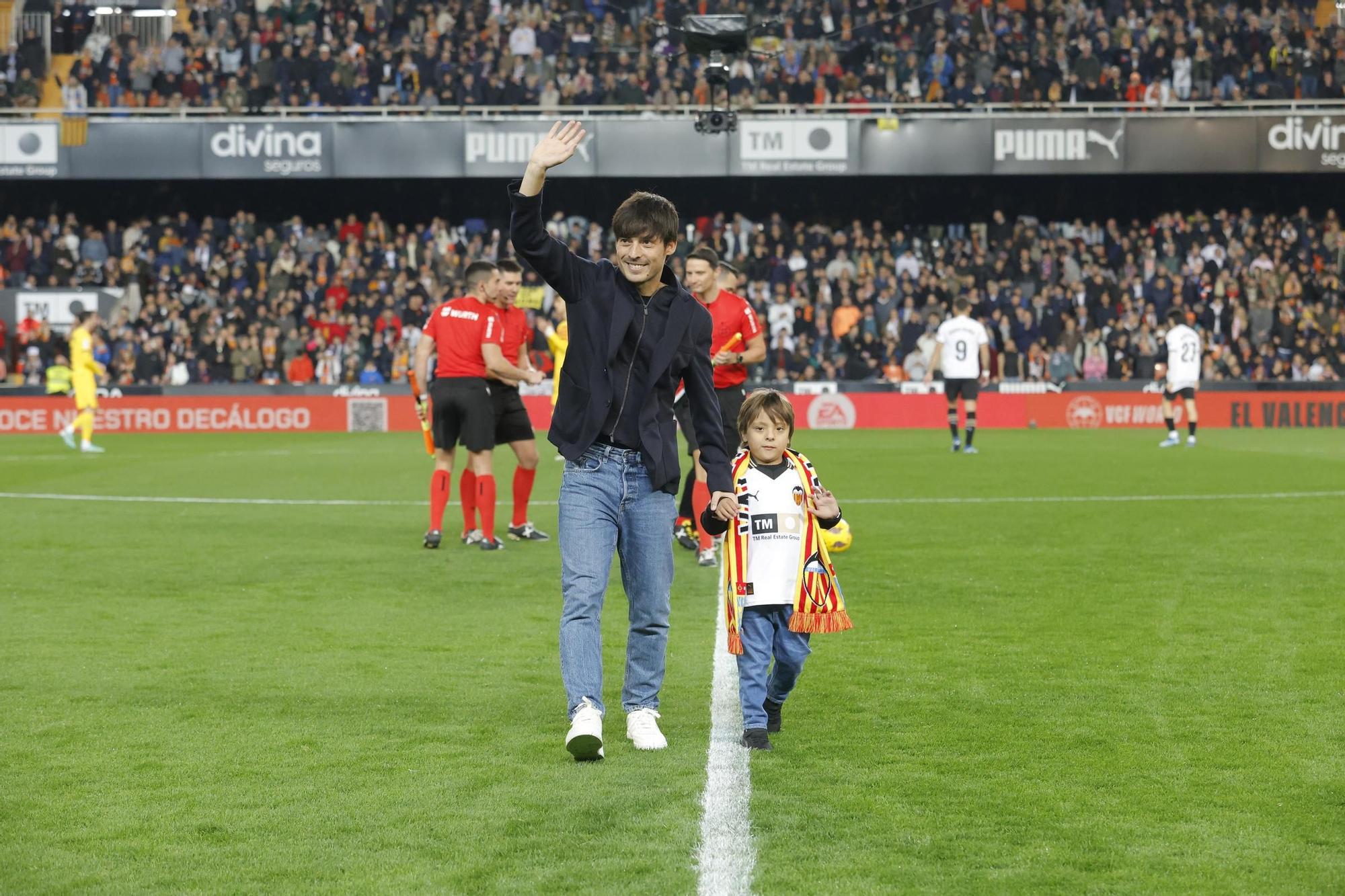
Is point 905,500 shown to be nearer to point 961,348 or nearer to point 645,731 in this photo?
point 961,348

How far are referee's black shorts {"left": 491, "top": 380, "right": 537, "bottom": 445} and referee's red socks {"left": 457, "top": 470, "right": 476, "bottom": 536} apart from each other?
0.36 m

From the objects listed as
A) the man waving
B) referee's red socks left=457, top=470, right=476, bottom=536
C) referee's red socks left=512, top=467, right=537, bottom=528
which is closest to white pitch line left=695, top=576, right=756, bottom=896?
the man waving

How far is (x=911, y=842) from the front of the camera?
4.30m

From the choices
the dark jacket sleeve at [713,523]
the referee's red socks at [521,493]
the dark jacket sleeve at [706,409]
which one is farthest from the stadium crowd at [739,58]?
the dark jacket sleeve at [713,523]

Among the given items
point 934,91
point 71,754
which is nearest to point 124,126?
point 934,91

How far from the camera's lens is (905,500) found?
1517cm

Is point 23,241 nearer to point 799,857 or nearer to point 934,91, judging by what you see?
point 934,91

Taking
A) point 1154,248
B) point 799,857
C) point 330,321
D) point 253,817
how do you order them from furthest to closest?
point 1154,248, point 330,321, point 253,817, point 799,857

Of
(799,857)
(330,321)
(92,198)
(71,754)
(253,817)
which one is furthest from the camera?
(92,198)

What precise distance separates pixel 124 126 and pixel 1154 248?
2323cm

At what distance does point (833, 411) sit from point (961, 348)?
7.07m

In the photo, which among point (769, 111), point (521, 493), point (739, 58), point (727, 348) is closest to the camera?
point (727, 348)

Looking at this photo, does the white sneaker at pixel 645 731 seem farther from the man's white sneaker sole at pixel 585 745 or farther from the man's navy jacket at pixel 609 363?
the man's navy jacket at pixel 609 363

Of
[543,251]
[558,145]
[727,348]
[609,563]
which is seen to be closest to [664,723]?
[609,563]
